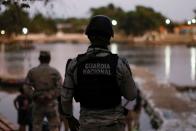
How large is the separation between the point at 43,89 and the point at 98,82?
142 inches

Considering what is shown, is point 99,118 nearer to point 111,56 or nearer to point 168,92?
point 111,56

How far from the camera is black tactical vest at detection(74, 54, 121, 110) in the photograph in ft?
13.6

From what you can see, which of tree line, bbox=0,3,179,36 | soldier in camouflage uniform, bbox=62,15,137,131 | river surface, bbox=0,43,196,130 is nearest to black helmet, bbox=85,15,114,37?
soldier in camouflage uniform, bbox=62,15,137,131

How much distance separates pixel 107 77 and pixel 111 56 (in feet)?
0.52

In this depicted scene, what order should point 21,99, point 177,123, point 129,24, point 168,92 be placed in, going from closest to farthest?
1. point 21,99
2. point 177,123
3. point 168,92
4. point 129,24

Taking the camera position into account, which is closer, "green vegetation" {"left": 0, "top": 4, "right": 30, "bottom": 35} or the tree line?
"green vegetation" {"left": 0, "top": 4, "right": 30, "bottom": 35}

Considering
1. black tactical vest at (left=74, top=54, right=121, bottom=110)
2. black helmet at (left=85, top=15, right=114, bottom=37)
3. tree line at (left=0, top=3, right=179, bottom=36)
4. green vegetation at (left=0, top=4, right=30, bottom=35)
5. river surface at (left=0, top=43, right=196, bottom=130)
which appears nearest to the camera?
black tactical vest at (left=74, top=54, right=121, bottom=110)

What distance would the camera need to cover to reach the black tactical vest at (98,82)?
4148 millimetres

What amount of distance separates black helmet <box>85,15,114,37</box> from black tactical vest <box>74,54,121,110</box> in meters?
0.18

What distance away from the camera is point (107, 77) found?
416 cm

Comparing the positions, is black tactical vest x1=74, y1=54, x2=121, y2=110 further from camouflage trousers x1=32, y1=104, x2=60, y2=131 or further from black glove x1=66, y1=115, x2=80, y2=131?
camouflage trousers x1=32, y1=104, x2=60, y2=131

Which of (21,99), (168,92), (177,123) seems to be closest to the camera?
Result: (21,99)

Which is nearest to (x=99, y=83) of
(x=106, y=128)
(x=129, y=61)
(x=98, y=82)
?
(x=98, y=82)

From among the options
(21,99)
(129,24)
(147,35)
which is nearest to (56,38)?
(147,35)
